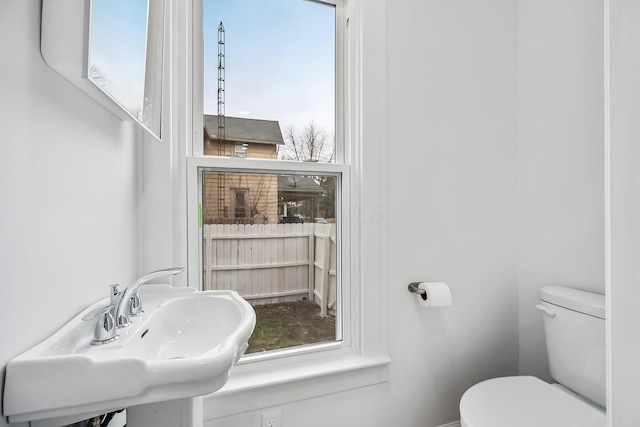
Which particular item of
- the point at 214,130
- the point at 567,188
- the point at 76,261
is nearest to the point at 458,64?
the point at 567,188

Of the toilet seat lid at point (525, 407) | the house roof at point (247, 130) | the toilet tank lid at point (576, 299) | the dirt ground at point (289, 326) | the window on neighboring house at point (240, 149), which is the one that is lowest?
the toilet seat lid at point (525, 407)

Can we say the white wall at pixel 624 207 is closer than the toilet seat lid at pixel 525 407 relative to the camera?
Yes

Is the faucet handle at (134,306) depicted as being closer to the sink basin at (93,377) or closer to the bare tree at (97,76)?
the sink basin at (93,377)

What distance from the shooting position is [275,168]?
126cm

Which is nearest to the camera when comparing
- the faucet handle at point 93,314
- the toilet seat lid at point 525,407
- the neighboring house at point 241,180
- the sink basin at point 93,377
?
the sink basin at point 93,377

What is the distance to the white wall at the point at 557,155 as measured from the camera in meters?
1.28

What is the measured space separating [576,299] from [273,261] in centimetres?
122

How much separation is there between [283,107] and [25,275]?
1.04 m

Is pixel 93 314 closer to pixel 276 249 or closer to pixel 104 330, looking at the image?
pixel 104 330

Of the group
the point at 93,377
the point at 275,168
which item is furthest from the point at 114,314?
the point at 275,168

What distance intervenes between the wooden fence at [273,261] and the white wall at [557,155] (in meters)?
1.02

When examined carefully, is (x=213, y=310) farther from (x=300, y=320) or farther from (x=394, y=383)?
(x=394, y=383)

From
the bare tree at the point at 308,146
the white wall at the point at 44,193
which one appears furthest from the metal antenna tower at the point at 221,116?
the white wall at the point at 44,193

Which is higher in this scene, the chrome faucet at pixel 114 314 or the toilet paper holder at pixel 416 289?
the chrome faucet at pixel 114 314
